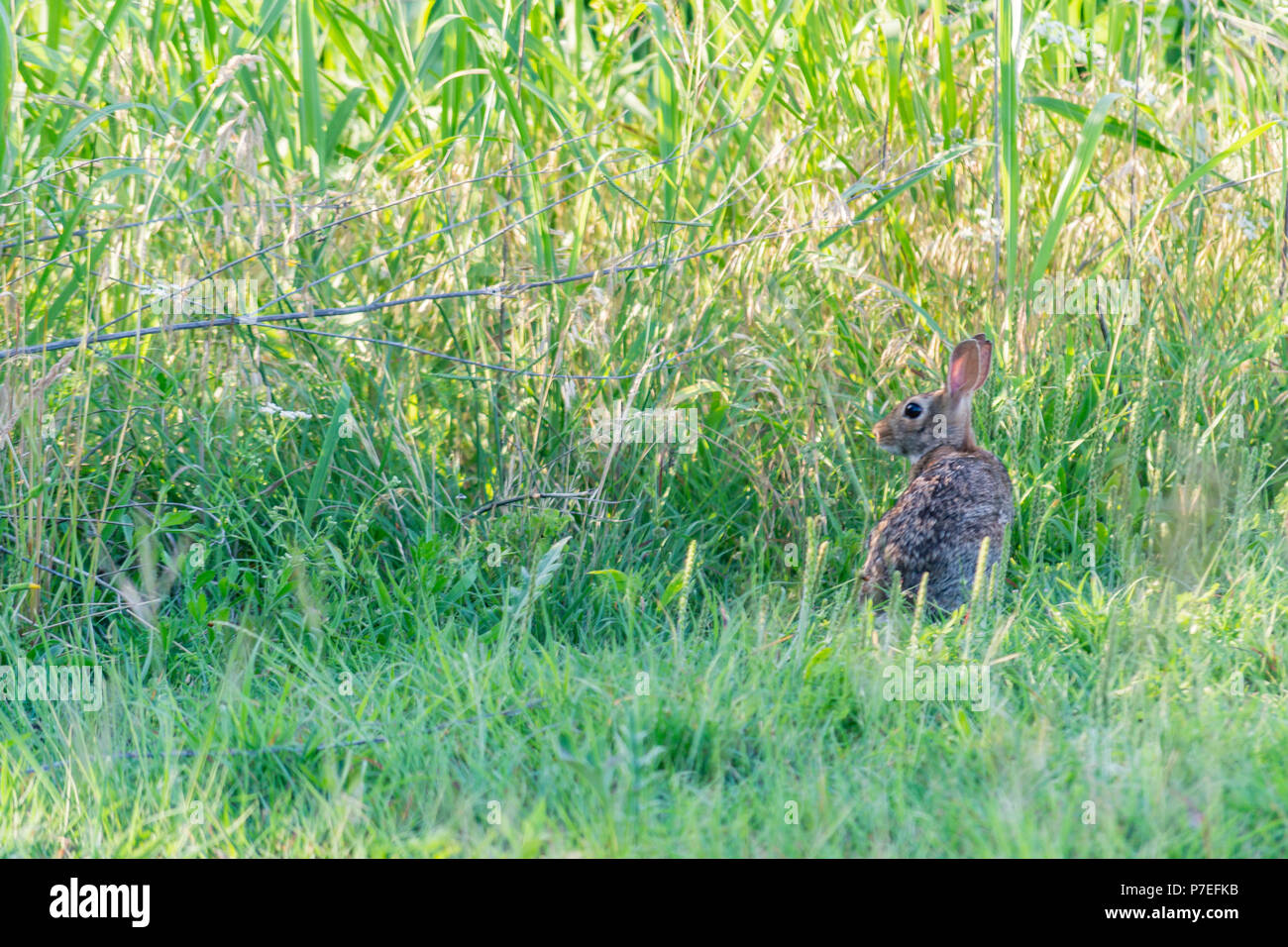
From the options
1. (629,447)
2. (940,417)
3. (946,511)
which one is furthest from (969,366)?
(629,447)

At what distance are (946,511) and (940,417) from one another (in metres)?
0.41

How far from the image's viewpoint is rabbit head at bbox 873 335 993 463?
401 cm

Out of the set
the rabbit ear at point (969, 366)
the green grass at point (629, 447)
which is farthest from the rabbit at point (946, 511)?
the green grass at point (629, 447)

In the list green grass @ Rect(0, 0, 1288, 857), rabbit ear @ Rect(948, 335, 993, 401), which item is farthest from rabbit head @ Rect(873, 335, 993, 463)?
green grass @ Rect(0, 0, 1288, 857)

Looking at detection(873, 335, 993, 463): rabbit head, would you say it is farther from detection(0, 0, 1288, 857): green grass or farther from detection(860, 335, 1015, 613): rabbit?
detection(0, 0, 1288, 857): green grass

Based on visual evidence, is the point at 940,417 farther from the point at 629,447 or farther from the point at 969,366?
the point at 629,447

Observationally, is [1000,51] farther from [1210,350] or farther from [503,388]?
[503,388]

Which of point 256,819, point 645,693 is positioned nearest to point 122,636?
point 256,819

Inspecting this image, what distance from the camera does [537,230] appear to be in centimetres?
412

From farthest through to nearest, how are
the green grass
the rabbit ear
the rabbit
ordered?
the rabbit ear → the rabbit → the green grass

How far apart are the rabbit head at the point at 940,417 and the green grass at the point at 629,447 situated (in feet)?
0.51

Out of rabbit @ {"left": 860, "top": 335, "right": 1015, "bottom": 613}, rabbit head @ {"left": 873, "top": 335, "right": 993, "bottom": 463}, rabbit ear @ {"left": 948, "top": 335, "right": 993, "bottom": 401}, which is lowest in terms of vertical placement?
rabbit @ {"left": 860, "top": 335, "right": 1015, "bottom": 613}

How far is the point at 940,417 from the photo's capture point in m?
4.01

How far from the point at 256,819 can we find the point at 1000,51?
311 centimetres
